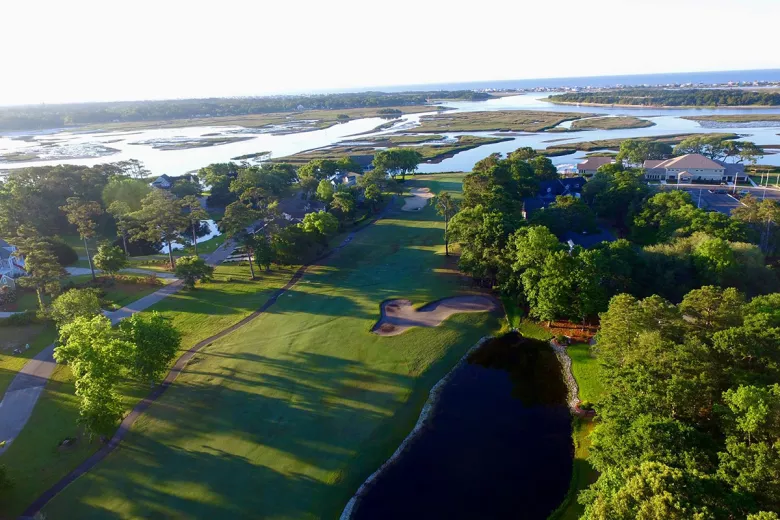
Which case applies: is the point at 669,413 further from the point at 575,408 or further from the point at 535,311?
the point at 535,311

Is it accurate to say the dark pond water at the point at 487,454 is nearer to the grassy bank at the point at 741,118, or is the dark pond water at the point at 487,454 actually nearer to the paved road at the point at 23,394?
the paved road at the point at 23,394

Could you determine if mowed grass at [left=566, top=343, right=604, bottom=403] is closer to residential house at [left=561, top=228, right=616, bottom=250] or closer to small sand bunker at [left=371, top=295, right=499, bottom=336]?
small sand bunker at [left=371, top=295, right=499, bottom=336]

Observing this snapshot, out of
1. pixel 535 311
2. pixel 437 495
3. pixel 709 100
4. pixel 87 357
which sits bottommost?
pixel 437 495

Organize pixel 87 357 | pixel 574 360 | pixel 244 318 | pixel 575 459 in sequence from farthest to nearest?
pixel 244 318, pixel 574 360, pixel 87 357, pixel 575 459

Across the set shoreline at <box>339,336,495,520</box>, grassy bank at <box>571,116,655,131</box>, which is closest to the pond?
shoreline at <box>339,336,495,520</box>

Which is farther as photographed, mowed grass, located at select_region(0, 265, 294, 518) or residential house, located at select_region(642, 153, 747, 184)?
residential house, located at select_region(642, 153, 747, 184)

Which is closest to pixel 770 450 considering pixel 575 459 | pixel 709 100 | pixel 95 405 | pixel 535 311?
pixel 575 459
